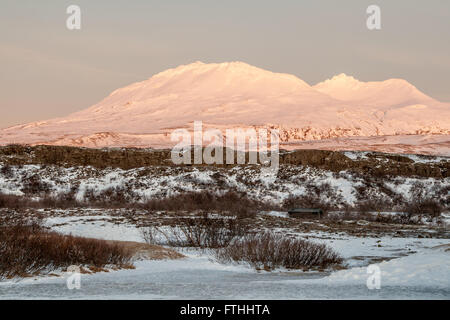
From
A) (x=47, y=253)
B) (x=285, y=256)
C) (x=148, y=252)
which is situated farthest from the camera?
(x=148, y=252)

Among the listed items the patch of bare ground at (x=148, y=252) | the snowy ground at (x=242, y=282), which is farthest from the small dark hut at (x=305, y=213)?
the patch of bare ground at (x=148, y=252)

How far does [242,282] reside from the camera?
14547 millimetres

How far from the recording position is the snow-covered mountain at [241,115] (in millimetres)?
129062

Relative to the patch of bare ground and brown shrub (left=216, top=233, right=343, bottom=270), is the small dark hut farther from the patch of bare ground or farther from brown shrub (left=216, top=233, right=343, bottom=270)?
brown shrub (left=216, top=233, right=343, bottom=270)

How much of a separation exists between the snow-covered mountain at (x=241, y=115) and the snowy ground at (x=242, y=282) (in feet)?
288

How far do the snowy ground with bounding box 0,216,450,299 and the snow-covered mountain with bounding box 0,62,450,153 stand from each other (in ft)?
288

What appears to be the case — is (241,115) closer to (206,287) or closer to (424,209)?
(424,209)

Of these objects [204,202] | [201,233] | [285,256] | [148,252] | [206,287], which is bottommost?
[204,202]

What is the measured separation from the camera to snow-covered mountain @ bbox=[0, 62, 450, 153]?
129 m

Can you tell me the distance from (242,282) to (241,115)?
13767 cm

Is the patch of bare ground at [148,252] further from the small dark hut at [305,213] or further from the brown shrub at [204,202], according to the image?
the small dark hut at [305,213]

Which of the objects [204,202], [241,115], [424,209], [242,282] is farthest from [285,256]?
[241,115]

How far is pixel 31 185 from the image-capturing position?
167ft
